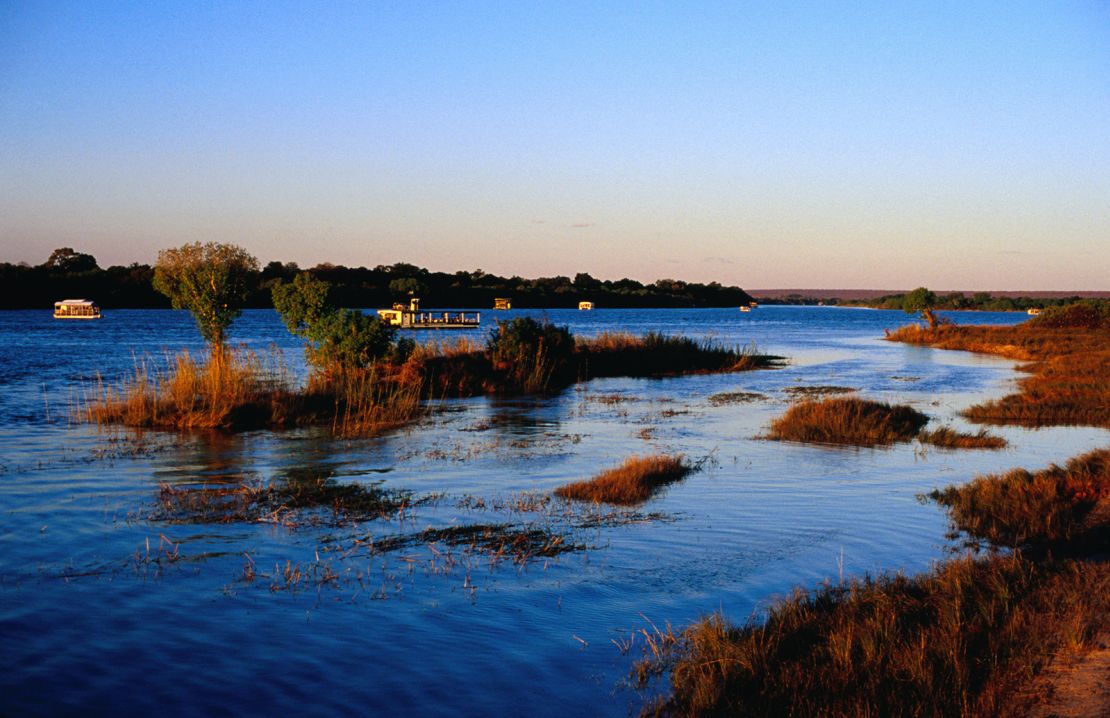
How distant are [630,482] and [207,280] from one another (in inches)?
680

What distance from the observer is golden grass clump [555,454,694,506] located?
49.5 feet

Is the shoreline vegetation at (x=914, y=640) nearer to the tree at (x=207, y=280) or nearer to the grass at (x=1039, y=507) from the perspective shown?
the grass at (x=1039, y=507)

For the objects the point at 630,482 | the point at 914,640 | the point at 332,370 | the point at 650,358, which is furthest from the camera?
the point at 650,358

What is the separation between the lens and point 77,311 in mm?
113438

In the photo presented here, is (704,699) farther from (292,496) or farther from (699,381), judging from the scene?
(699,381)

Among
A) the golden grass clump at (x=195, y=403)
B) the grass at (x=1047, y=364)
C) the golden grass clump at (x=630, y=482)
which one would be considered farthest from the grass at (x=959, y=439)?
the golden grass clump at (x=195, y=403)

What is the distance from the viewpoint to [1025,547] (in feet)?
37.9

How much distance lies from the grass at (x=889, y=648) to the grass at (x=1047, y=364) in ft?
62.0

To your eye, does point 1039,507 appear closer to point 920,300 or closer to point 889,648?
point 889,648

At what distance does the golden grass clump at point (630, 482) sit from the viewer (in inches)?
594

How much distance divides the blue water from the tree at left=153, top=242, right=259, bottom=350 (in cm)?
548

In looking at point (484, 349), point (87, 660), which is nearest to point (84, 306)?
point (484, 349)

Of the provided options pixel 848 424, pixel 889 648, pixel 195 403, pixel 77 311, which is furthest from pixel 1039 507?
pixel 77 311

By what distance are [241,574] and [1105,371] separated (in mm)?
36040
